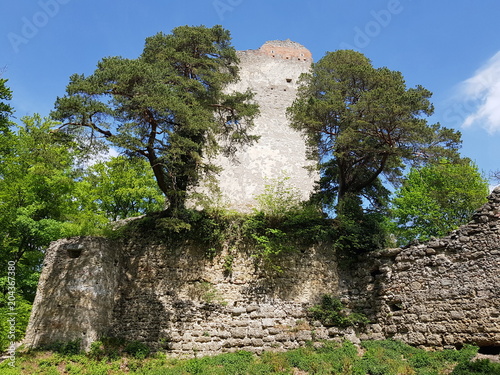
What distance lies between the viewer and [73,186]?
2005 cm

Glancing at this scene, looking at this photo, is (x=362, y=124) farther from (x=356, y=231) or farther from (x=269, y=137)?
(x=269, y=137)

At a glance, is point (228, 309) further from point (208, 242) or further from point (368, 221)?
point (368, 221)

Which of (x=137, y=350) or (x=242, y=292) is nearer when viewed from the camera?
(x=137, y=350)

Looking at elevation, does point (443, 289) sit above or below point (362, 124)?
below

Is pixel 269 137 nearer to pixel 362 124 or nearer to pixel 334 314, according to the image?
pixel 362 124

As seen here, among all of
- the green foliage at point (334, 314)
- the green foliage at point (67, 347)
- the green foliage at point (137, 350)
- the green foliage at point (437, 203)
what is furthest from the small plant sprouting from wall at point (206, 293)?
the green foliage at point (437, 203)

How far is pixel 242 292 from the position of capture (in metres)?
12.7

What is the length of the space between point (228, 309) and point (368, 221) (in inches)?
223

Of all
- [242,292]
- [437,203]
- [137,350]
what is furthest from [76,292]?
[437,203]

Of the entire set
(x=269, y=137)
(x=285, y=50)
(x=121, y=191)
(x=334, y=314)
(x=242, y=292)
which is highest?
(x=285, y=50)

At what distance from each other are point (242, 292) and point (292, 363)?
9.42 feet

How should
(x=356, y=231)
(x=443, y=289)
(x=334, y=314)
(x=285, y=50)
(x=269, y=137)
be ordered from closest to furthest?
(x=443, y=289) < (x=334, y=314) < (x=356, y=231) < (x=269, y=137) < (x=285, y=50)

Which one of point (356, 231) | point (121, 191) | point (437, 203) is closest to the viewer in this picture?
point (356, 231)

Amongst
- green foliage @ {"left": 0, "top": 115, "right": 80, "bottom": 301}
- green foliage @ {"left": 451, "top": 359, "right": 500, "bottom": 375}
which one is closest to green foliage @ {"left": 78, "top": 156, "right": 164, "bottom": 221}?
green foliage @ {"left": 0, "top": 115, "right": 80, "bottom": 301}
